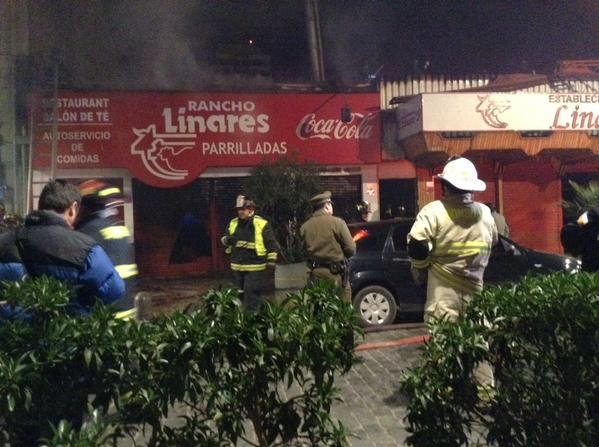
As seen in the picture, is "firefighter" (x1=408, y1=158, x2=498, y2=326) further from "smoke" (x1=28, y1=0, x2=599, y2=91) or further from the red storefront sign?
"smoke" (x1=28, y1=0, x2=599, y2=91)

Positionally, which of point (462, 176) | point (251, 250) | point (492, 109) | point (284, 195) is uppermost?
point (492, 109)

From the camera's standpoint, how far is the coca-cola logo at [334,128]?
1602 centimetres

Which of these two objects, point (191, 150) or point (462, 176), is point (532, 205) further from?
point (462, 176)

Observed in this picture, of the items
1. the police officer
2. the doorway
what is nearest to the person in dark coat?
the police officer

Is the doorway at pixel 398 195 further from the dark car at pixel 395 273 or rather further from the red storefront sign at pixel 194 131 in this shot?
the dark car at pixel 395 273

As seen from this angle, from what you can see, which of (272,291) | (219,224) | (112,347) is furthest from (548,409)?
(219,224)

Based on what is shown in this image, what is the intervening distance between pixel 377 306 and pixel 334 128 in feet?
24.8

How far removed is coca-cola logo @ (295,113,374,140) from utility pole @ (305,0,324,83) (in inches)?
79.7

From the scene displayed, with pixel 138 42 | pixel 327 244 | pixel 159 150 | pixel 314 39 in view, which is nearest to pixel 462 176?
pixel 327 244

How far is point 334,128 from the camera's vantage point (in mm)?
16078

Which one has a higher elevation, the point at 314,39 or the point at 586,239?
the point at 314,39

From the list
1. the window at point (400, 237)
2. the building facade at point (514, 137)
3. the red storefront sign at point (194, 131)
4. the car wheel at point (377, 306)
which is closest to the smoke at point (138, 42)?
the red storefront sign at point (194, 131)

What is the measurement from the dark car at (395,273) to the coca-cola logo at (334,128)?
698 centimetres

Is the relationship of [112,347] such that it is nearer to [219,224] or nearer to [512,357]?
[512,357]
